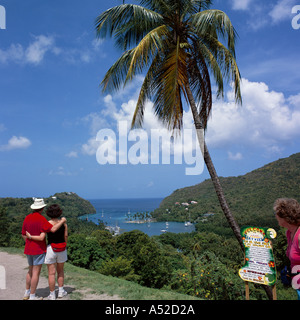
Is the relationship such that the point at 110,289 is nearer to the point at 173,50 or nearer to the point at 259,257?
the point at 259,257

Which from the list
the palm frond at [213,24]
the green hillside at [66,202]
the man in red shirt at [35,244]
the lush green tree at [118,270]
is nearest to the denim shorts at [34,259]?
the man in red shirt at [35,244]

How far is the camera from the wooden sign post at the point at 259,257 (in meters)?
3.44

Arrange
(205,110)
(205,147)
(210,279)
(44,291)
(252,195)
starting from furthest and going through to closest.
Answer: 1. (252,195)
2. (205,110)
3. (210,279)
4. (205,147)
5. (44,291)

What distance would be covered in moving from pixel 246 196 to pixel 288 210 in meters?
92.0

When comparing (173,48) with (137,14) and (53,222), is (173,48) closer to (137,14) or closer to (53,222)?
(137,14)

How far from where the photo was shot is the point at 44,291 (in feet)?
14.4

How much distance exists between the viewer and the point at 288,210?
2758 mm

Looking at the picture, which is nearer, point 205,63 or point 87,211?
point 205,63

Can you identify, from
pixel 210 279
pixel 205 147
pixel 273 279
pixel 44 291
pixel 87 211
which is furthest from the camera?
pixel 87 211

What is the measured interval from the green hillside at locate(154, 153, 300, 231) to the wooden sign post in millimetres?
54652

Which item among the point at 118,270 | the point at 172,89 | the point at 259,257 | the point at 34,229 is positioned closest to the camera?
the point at 259,257

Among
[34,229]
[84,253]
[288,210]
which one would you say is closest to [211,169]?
[288,210]
